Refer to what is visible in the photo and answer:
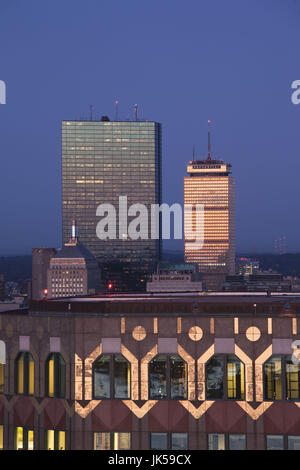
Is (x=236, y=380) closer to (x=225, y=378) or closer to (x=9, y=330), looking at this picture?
(x=225, y=378)

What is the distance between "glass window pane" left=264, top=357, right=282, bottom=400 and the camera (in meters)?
50.1

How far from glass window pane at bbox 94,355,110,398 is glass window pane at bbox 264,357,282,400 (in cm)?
739

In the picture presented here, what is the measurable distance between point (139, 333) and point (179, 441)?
5308 millimetres

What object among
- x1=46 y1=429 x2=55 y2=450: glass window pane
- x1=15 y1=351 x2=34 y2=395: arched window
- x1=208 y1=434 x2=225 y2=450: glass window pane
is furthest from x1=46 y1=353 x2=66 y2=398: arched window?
x1=208 y1=434 x2=225 y2=450: glass window pane

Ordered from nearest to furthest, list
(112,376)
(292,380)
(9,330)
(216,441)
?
(292,380), (216,441), (112,376), (9,330)

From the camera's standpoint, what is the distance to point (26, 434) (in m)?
53.9

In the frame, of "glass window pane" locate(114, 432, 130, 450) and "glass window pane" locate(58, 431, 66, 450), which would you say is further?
"glass window pane" locate(58, 431, 66, 450)

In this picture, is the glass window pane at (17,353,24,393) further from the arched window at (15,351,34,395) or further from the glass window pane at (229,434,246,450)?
the glass window pane at (229,434,246,450)

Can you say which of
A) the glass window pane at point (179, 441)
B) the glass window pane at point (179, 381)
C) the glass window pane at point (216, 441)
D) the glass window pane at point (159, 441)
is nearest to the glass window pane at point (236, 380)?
the glass window pane at point (216, 441)

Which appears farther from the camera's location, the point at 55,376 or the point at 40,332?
the point at 40,332

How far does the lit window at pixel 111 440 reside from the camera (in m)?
51.1

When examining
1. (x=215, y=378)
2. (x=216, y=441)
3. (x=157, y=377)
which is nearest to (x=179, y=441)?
(x=216, y=441)

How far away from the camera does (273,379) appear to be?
50.2 m

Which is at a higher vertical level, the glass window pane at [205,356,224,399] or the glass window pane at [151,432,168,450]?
the glass window pane at [205,356,224,399]
